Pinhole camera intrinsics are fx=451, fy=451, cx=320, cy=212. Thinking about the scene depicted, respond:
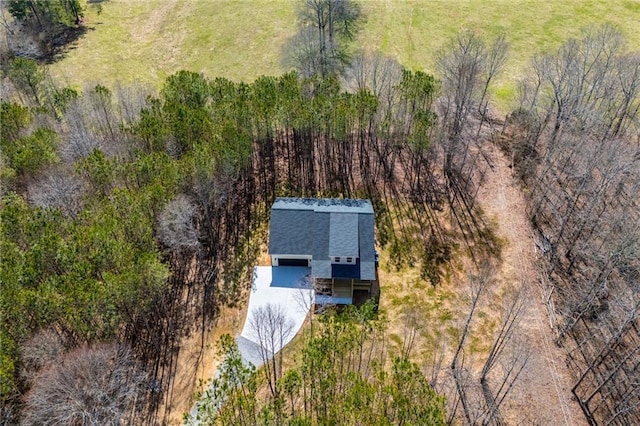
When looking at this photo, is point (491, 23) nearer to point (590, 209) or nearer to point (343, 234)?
point (590, 209)

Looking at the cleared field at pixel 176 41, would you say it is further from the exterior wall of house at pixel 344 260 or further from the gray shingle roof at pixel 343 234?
the exterior wall of house at pixel 344 260

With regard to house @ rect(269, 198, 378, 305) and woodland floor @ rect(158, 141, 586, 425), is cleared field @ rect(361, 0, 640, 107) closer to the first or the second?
woodland floor @ rect(158, 141, 586, 425)

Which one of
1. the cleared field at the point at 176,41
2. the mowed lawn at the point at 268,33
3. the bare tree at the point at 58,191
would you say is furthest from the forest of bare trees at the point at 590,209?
the bare tree at the point at 58,191

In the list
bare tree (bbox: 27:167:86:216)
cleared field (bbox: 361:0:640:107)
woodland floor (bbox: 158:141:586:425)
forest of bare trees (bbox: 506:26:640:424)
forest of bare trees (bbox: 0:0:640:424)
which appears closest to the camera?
forest of bare trees (bbox: 0:0:640:424)

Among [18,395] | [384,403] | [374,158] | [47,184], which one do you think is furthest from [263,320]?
[374,158]

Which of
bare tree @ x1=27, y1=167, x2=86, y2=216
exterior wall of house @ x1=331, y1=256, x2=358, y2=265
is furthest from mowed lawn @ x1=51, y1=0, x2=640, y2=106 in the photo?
exterior wall of house @ x1=331, y1=256, x2=358, y2=265

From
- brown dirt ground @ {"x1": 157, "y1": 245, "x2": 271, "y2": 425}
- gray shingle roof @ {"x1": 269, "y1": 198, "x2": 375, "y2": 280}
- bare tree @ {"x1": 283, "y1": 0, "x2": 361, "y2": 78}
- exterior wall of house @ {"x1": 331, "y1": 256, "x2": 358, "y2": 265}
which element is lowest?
Result: brown dirt ground @ {"x1": 157, "y1": 245, "x2": 271, "y2": 425}

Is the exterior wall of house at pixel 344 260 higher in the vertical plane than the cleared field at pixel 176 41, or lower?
lower

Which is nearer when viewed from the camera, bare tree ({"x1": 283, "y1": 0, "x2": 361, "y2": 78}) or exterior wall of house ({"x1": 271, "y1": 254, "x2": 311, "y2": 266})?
exterior wall of house ({"x1": 271, "y1": 254, "x2": 311, "y2": 266})
